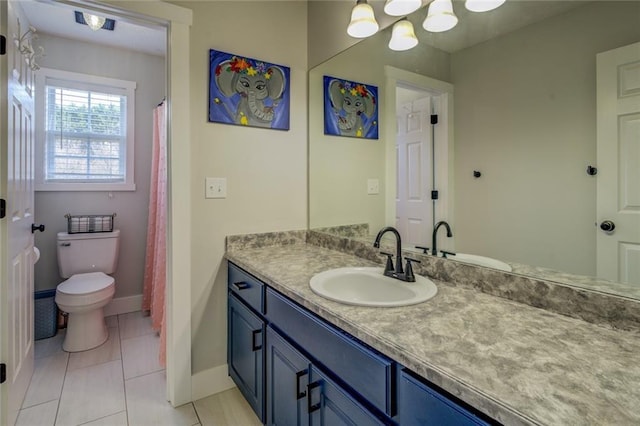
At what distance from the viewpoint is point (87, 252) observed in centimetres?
265

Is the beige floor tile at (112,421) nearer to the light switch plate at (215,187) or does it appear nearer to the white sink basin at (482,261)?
the light switch plate at (215,187)

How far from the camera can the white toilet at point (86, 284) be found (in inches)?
88.9

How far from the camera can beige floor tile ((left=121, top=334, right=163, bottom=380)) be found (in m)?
2.07

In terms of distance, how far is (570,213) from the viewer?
3.22 ft

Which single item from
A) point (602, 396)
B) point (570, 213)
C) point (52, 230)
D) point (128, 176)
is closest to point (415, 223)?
point (570, 213)

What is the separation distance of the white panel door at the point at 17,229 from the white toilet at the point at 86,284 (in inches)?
12.6

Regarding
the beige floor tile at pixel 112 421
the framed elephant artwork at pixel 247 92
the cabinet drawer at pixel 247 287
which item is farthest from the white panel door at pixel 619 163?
the beige floor tile at pixel 112 421

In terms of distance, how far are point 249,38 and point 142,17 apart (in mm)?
541

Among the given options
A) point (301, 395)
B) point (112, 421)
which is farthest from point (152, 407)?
point (301, 395)

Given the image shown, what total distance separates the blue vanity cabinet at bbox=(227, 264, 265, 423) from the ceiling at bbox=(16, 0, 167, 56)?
6.12 feet

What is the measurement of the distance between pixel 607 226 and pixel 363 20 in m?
1.33

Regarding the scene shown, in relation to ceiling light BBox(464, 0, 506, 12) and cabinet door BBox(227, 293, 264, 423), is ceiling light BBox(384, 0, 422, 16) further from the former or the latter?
cabinet door BBox(227, 293, 264, 423)

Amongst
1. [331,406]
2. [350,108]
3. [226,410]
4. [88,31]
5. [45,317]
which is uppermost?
[88,31]

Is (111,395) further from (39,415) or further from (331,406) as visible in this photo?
(331,406)
